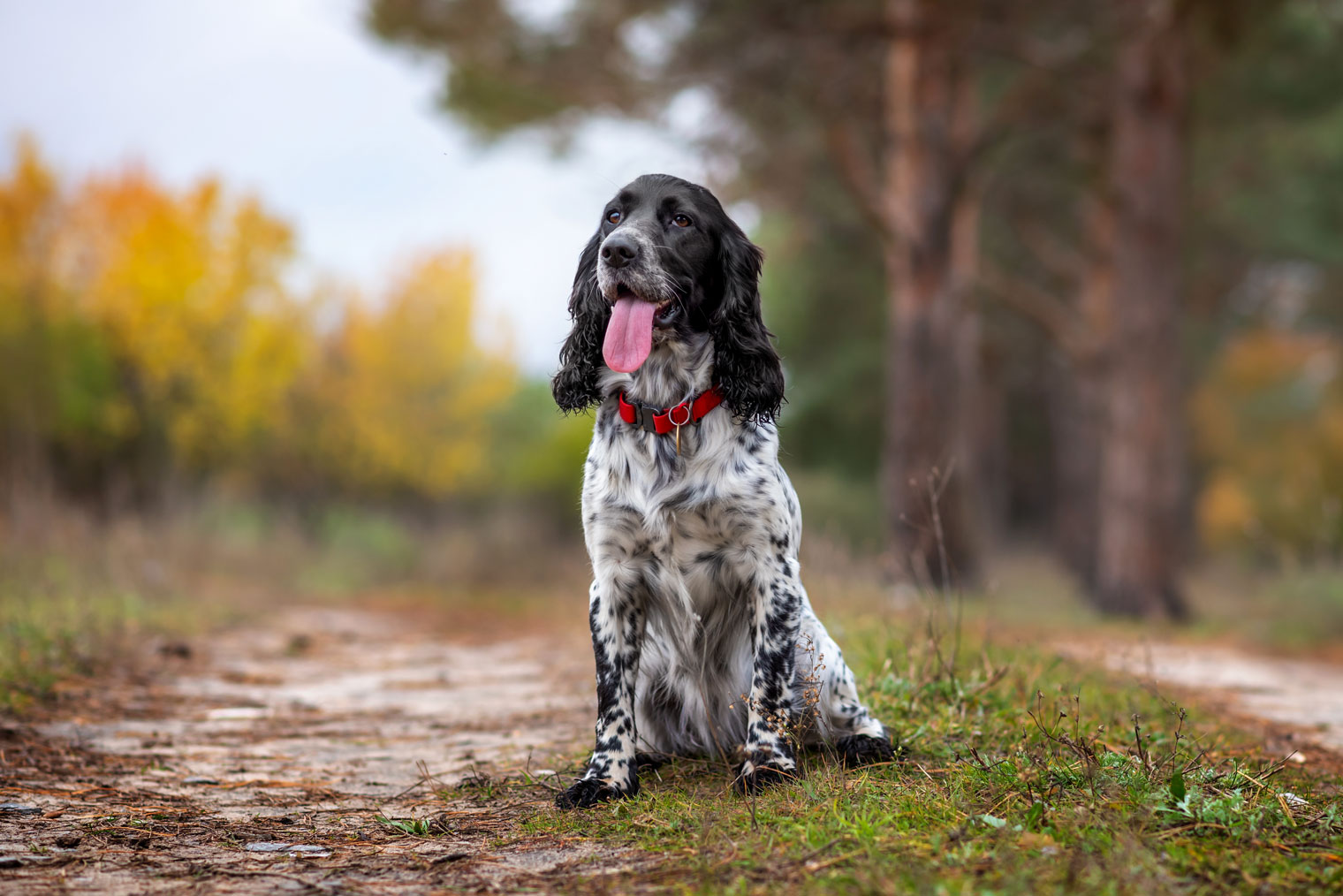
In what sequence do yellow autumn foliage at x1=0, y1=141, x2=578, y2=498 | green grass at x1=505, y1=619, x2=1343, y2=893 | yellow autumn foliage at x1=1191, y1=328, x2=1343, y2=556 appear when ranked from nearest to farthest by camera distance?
green grass at x1=505, y1=619, x2=1343, y2=893 < yellow autumn foliage at x1=0, y1=141, x2=578, y2=498 < yellow autumn foliage at x1=1191, y1=328, x2=1343, y2=556

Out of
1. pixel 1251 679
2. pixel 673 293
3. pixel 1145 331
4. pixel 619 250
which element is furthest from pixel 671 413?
pixel 1145 331

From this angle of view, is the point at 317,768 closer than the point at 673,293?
No

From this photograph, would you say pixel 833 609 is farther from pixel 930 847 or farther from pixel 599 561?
pixel 930 847

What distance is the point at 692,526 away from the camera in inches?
133

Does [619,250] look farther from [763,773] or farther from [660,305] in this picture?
[763,773]

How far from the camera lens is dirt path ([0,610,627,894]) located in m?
2.72

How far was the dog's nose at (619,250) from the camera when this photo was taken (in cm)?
345

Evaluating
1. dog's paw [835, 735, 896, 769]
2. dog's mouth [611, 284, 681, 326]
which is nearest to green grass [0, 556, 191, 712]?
dog's mouth [611, 284, 681, 326]

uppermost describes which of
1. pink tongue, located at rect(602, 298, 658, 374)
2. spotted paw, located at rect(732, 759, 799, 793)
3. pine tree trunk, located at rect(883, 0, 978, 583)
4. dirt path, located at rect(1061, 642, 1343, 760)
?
pine tree trunk, located at rect(883, 0, 978, 583)

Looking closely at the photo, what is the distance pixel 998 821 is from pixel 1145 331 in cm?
964

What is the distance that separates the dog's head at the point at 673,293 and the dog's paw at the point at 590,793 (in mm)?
1200

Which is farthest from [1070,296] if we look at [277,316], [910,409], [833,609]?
[833,609]

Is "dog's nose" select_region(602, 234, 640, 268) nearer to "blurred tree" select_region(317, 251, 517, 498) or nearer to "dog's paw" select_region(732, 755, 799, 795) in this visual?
"dog's paw" select_region(732, 755, 799, 795)

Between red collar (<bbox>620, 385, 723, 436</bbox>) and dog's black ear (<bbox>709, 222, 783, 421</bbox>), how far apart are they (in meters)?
0.05
